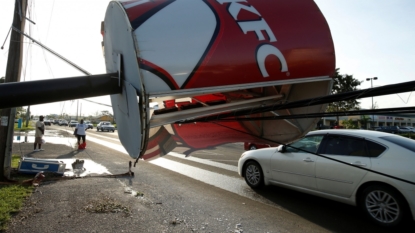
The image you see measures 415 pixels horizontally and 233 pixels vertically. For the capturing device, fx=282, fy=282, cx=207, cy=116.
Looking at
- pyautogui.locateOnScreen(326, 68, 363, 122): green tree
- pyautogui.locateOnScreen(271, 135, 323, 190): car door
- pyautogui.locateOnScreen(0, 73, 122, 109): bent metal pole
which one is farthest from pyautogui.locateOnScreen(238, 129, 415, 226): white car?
pyautogui.locateOnScreen(0, 73, 122, 109): bent metal pole

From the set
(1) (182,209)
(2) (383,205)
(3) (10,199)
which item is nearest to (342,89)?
(2) (383,205)

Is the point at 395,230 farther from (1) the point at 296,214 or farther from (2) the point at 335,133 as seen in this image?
(2) the point at 335,133

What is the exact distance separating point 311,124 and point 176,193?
12.4 ft

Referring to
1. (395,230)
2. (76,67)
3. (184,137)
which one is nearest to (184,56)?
(184,137)

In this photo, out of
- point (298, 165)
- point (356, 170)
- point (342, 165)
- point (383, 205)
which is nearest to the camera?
point (383, 205)

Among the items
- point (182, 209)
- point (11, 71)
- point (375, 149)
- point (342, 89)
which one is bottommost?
point (182, 209)

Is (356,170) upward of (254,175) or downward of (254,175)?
upward

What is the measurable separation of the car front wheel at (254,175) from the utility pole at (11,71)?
5658 millimetres

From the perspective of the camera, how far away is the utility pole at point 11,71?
6574mm

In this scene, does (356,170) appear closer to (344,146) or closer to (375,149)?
(375,149)

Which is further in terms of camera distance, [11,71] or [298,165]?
[11,71]

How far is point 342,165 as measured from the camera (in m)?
4.98

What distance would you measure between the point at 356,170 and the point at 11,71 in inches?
298

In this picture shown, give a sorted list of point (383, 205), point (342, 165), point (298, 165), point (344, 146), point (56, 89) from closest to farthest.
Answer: point (56, 89) → point (383, 205) → point (342, 165) → point (344, 146) → point (298, 165)
